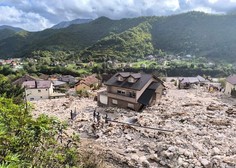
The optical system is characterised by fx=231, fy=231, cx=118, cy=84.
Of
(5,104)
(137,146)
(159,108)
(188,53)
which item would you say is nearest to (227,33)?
(188,53)

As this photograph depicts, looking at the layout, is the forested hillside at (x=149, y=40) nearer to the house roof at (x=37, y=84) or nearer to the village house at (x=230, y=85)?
the house roof at (x=37, y=84)

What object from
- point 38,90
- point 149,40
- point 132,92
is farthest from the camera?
point 149,40

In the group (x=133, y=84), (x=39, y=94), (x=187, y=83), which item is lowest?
(x=39, y=94)

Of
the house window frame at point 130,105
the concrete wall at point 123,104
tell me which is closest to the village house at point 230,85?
the concrete wall at point 123,104

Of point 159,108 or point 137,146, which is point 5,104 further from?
point 159,108

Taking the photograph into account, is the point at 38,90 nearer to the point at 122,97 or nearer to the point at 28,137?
the point at 122,97

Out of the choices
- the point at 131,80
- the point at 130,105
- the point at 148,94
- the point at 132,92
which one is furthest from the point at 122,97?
the point at 148,94

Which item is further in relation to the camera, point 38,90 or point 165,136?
point 38,90

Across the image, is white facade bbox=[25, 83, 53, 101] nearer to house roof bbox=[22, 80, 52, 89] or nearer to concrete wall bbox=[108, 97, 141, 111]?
house roof bbox=[22, 80, 52, 89]
